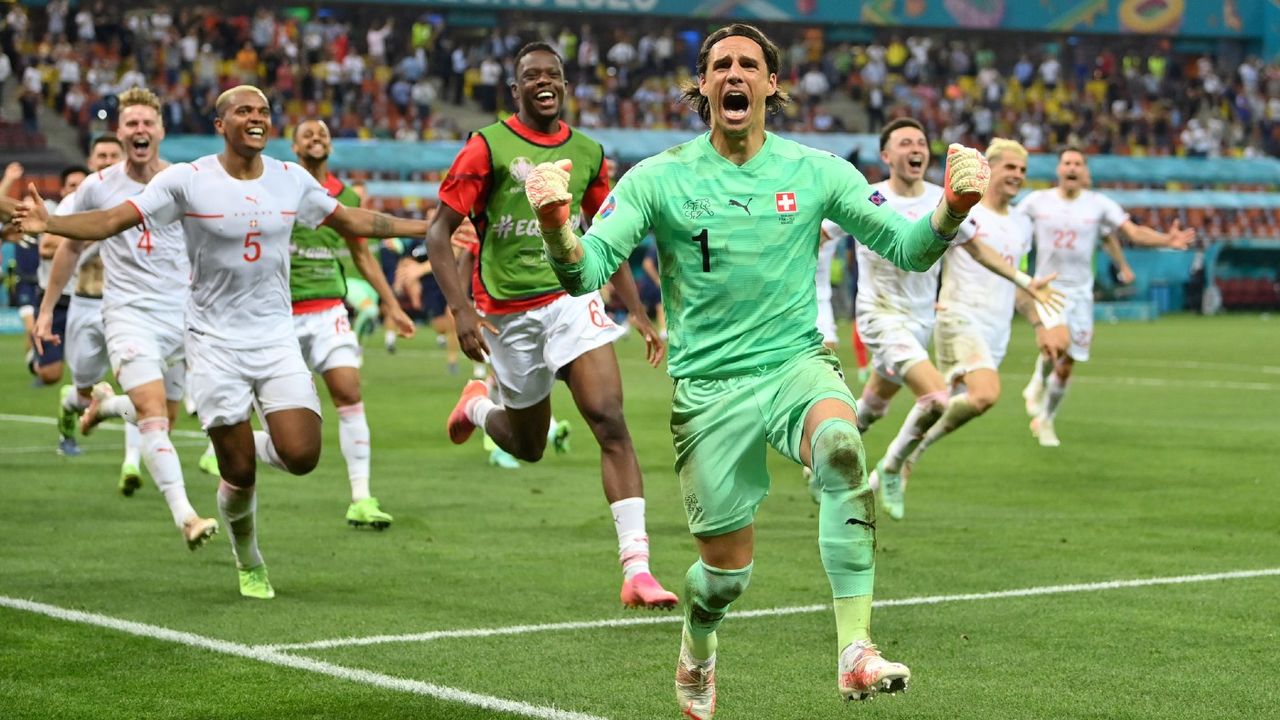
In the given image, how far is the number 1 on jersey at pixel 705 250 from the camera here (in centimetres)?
617

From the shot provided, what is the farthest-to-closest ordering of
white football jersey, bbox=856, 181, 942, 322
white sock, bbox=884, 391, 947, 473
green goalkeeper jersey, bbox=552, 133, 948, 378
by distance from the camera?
white football jersey, bbox=856, 181, 942, 322 → white sock, bbox=884, 391, 947, 473 → green goalkeeper jersey, bbox=552, 133, 948, 378

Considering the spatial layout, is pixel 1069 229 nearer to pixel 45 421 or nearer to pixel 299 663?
pixel 45 421

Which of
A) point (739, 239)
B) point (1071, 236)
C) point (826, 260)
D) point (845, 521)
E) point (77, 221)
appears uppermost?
point (739, 239)

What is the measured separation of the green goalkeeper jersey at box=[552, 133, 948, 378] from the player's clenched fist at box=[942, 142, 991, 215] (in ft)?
1.62

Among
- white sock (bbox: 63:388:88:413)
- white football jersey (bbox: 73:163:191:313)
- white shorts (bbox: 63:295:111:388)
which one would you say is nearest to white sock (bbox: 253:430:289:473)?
white football jersey (bbox: 73:163:191:313)

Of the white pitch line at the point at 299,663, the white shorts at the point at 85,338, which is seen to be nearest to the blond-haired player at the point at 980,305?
the white shorts at the point at 85,338

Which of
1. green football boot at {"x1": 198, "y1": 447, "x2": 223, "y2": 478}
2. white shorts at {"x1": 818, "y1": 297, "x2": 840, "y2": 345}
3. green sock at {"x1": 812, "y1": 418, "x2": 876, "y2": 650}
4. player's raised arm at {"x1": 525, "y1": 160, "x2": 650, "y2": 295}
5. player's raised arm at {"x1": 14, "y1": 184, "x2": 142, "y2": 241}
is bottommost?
green football boot at {"x1": 198, "y1": 447, "x2": 223, "y2": 478}

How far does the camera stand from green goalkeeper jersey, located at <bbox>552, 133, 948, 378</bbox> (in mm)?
6141

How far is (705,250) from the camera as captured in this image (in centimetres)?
617

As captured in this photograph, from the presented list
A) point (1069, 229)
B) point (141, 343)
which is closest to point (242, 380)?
point (141, 343)

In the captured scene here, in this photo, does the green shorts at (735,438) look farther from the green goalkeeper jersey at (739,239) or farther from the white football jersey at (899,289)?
the white football jersey at (899,289)

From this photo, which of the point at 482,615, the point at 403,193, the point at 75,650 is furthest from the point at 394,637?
the point at 403,193

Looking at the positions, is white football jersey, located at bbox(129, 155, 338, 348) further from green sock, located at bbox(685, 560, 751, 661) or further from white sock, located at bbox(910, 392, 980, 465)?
white sock, located at bbox(910, 392, 980, 465)

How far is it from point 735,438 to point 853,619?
813mm
